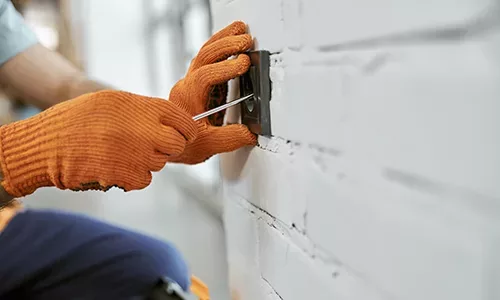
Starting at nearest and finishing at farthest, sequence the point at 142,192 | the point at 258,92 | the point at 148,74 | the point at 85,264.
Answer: the point at 258,92, the point at 85,264, the point at 142,192, the point at 148,74

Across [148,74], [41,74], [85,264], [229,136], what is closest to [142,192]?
[148,74]

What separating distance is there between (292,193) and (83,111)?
12.0 inches

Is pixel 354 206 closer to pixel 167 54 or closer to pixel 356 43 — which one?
pixel 356 43

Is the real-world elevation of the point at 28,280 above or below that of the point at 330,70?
below

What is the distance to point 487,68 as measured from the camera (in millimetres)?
351

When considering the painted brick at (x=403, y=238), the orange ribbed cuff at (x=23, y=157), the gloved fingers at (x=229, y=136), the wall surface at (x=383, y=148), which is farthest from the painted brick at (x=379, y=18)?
the orange ribbed cuff at (x=23, y=157)

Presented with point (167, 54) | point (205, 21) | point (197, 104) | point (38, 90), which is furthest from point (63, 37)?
point (197, 104)

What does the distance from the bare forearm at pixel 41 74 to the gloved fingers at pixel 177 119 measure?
1.99ft

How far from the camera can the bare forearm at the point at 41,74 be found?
1.27 meters

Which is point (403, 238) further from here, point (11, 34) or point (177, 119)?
point (11, 34)

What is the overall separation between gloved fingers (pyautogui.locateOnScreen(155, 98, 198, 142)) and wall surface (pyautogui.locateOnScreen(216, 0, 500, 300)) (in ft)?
0.41

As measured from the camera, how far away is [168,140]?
72cm

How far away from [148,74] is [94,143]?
385 cm

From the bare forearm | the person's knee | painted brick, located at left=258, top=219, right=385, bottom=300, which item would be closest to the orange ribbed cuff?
painted brick, located at left=258, top=219, right=385, bottom=300
